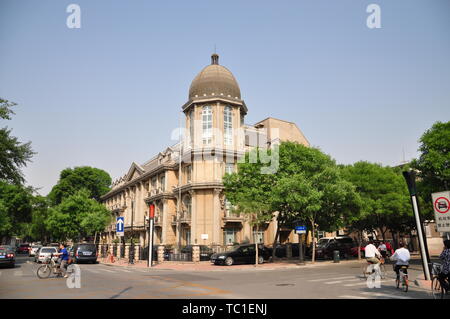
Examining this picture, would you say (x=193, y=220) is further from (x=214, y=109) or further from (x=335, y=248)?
(x=335, y=248)

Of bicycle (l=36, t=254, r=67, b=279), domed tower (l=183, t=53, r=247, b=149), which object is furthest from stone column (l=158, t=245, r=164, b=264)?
bicycle (l=36, t=254, r=67, b=279)

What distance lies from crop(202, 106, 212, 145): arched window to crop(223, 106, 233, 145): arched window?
5.36ft

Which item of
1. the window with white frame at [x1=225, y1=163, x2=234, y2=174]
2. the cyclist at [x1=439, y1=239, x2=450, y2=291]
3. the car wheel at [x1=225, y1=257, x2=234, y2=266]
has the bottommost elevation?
the car wheel at [x1=225, y1=257, x2=234, y2=266]

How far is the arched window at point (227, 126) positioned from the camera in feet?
134

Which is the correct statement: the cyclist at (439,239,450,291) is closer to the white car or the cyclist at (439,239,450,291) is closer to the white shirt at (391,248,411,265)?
the white shirt at (391,248,411,265)

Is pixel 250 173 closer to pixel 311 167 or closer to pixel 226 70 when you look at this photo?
pixel 311 167

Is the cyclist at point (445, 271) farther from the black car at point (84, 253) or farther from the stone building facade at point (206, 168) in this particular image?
the black car at point (84, 253)

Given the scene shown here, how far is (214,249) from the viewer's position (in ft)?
114

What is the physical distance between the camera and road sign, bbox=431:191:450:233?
1181cm

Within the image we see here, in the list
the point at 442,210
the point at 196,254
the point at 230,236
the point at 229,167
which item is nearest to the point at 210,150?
the point at 229,167

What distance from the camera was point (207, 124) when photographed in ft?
134

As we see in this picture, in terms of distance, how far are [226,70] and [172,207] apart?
59.5ft
